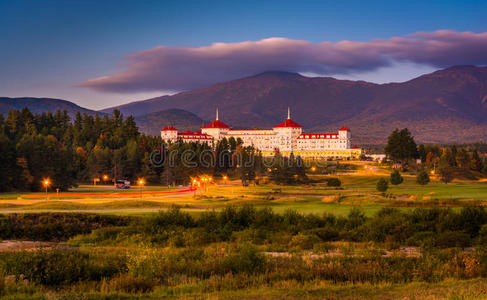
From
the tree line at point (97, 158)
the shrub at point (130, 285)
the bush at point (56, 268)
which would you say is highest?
the tree line at point (97, 158)

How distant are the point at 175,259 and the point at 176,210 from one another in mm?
11062

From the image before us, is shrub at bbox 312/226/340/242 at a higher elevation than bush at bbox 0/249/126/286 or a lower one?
lower

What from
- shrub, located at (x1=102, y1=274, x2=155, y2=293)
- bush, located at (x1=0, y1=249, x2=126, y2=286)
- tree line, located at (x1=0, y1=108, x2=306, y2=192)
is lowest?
shrub, located at (x1=102, y1=274, x2=155, y2=293)

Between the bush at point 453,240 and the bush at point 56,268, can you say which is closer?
the bush at point 56,268

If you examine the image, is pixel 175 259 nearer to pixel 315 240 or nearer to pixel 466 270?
pixel 315 240

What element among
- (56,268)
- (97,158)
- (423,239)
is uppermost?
(97,158)

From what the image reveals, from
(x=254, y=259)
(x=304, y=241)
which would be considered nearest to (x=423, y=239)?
(x=304, y=241)

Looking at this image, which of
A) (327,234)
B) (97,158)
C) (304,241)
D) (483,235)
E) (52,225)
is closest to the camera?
(304,241)

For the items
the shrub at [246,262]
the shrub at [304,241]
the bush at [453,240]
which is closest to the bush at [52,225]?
the shrub at [304,241]

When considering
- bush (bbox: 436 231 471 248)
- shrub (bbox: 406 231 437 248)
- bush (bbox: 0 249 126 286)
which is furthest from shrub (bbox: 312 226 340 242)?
bush (bbox: 0 249 126 286)

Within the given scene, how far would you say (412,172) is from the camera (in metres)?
115

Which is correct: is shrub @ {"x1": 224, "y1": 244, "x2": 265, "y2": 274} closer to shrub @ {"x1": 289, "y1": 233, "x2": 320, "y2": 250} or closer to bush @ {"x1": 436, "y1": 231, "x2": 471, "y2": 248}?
shrub @ {"x1": 289, "y1": 233, "x2": 320, "y2": 250}

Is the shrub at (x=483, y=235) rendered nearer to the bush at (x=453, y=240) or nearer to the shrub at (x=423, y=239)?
the bush at (x=453, y=240)

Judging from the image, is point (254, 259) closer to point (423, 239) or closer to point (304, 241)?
point (304, 241)
